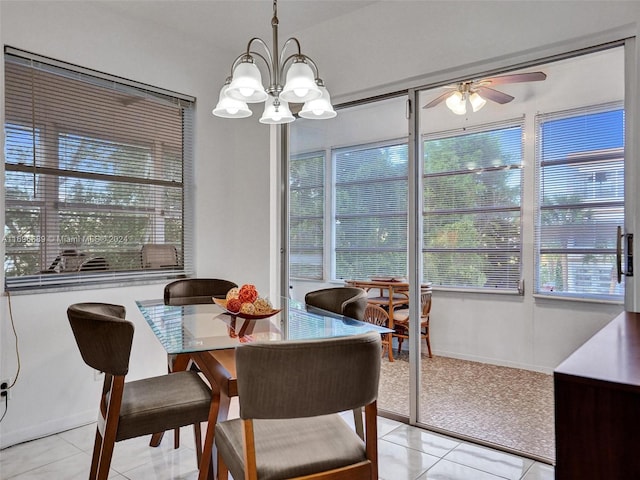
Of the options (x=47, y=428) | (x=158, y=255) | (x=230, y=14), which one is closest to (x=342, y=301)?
(x=158, y=255)

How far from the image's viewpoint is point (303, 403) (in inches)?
48.9

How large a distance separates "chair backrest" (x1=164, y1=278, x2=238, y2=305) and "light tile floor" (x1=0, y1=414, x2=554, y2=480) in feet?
2.63

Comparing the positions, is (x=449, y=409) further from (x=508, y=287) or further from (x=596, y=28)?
(x=596, y=28)

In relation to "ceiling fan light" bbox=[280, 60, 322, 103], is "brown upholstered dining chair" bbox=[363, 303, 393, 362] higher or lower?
lower

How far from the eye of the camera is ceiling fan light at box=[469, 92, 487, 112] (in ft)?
10.1

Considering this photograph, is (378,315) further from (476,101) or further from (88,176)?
(88,176)

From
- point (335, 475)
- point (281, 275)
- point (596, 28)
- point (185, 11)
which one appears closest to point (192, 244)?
point (281, 275)

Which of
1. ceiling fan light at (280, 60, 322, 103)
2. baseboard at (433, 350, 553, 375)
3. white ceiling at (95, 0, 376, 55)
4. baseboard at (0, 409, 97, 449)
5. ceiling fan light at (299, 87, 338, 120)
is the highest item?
white ceiling at (95, 0, 376, 55)

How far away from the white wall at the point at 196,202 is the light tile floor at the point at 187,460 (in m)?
0.25

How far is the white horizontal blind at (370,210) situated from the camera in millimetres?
3025

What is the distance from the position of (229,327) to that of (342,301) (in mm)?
848

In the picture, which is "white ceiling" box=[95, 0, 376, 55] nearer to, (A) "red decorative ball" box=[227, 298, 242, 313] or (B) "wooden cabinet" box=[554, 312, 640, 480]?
(A) "red decorative ball" box=[227, 298, 242, 313]

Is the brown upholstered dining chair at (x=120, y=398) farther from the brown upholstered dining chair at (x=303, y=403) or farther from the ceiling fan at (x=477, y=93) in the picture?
the ceiling fan at (x=477, y=93)

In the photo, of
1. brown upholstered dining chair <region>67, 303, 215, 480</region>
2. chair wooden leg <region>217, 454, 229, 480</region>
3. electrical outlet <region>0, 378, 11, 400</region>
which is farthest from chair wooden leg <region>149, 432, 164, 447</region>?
chair wooden leg <region>217, 454, 229, 480</region>
